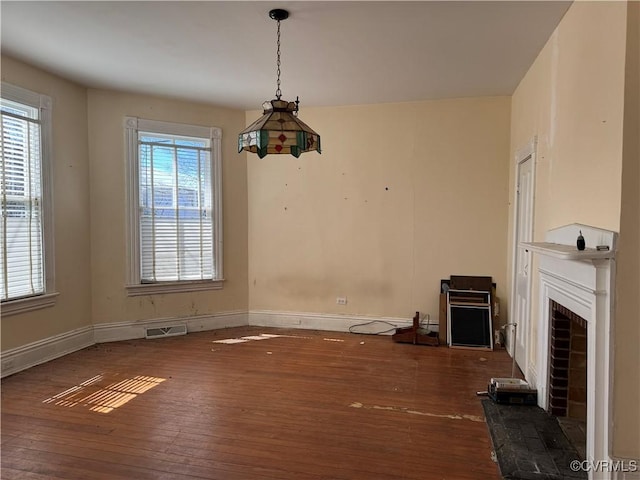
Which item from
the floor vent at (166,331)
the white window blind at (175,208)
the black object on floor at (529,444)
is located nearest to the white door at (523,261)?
the black object on floor at (529,444)

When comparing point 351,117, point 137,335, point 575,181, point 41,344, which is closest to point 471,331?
point 575,181

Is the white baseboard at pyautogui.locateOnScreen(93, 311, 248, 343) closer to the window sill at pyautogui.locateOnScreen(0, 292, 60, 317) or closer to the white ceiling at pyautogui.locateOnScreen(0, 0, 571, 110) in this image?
the window sill at pyautogui.locateOnScreen(0, 292, 60, 317)

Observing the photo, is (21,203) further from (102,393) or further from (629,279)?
(629,279)

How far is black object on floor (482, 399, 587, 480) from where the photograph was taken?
7.40 ft

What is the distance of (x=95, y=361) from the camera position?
411cm

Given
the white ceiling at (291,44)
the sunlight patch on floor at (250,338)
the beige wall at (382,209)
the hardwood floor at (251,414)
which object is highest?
the white ceiling at (291,44)

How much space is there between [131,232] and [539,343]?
4234 mm

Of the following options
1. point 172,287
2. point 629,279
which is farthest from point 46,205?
point 629,279

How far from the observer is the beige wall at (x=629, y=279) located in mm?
1940

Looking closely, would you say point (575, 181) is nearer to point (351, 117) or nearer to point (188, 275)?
point (351, 117)

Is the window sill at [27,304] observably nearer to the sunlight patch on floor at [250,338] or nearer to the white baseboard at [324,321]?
the sunlight patch on floor at [250,338]

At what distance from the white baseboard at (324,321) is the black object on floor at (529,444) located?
6.83 ft

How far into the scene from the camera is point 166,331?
5008 mm

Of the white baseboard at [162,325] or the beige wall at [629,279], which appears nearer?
Answer: the beige wall at [629,279]
